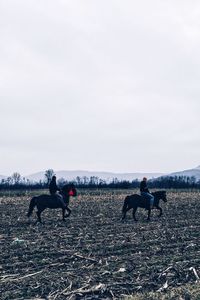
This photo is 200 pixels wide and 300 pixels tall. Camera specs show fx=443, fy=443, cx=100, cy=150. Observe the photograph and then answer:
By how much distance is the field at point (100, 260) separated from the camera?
31.6 ft

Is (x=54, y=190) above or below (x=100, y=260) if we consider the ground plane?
above

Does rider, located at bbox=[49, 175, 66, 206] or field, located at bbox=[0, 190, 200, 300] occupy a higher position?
rider, located at bbox=[49, 175, 66, 206]

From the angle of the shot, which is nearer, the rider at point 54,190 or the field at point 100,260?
the field at point 100,260

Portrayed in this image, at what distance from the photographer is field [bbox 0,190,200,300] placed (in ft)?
31.6

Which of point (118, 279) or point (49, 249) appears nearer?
point (118, 279)

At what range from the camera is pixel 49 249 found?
46.8 ft

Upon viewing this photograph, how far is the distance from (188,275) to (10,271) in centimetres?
450

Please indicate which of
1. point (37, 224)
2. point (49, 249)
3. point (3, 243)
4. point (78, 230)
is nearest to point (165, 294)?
point (49, 249)

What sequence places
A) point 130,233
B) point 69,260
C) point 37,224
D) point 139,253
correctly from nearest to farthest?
point 69,260 < point 139,253 < point 130,233 < point 37,224

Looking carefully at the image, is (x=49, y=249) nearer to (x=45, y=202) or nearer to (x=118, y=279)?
(x=118, y=279)

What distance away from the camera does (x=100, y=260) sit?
41.0 feet

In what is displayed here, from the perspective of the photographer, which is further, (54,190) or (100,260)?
(54,190)

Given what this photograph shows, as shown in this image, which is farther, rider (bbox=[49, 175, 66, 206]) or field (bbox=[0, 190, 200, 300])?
rider (bbox=[49, 175, 66, 206])

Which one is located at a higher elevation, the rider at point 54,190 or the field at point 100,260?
the rider at point 54,190
